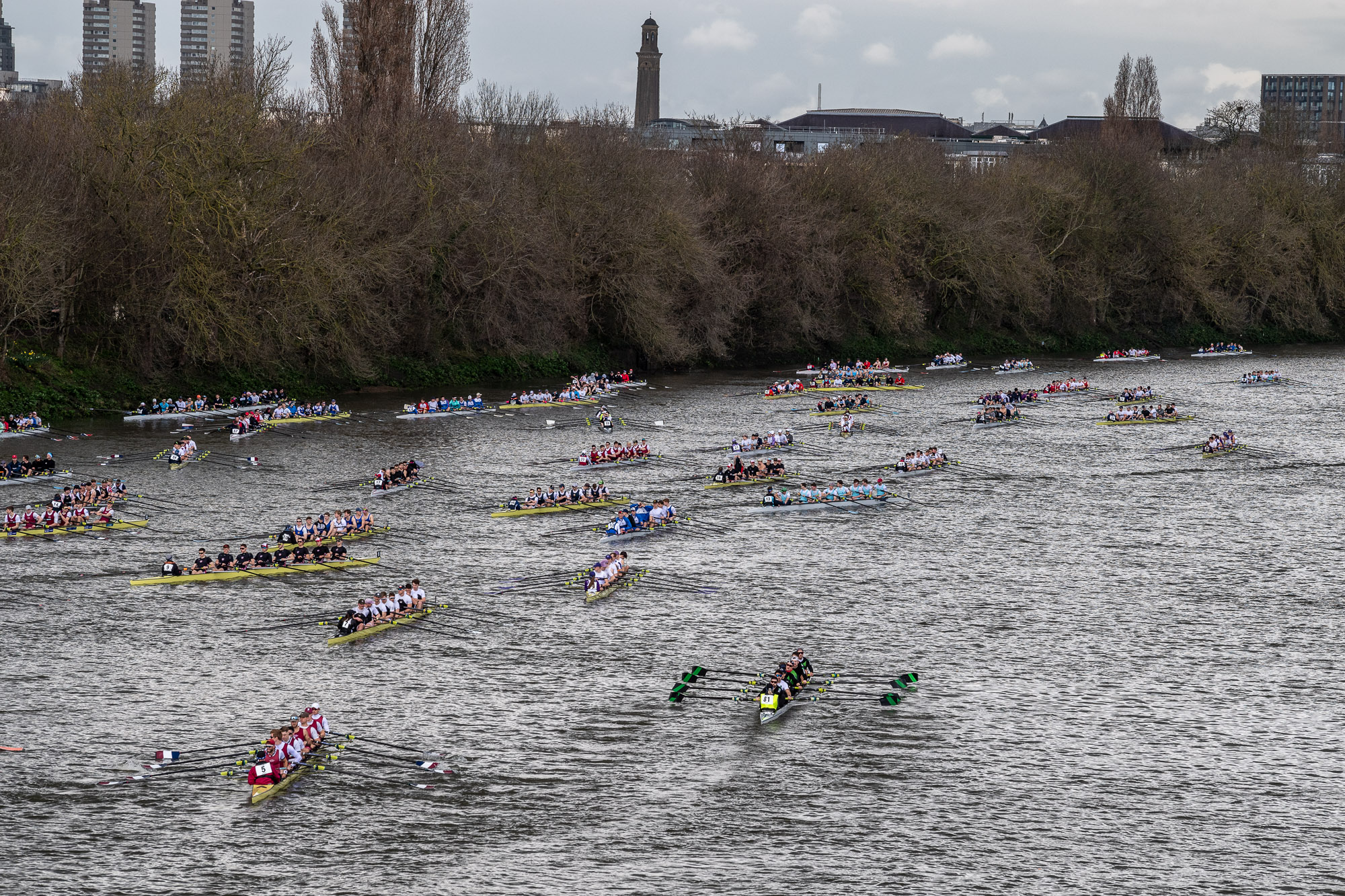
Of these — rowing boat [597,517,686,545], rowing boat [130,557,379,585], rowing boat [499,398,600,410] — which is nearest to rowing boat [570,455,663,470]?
rowing boat [597,517,686,545]

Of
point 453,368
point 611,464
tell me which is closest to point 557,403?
point 453,368

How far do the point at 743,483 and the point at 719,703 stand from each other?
2286 cm

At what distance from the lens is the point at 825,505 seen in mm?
49062

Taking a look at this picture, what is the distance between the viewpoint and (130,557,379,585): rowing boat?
37.3m

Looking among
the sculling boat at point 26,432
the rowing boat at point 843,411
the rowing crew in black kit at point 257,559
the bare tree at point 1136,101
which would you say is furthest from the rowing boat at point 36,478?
the bare tree at point 1136,101

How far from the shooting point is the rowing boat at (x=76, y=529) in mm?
41759

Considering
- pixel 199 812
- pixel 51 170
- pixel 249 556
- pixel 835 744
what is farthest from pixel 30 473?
pixel 835 744

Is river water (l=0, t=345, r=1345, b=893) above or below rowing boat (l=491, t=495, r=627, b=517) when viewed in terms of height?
below

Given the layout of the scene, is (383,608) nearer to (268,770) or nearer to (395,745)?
(395,745)

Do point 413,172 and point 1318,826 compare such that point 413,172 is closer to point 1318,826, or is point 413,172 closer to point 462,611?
point 462,611

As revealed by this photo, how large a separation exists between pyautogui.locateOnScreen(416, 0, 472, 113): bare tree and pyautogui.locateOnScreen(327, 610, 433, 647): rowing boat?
51.5 metres

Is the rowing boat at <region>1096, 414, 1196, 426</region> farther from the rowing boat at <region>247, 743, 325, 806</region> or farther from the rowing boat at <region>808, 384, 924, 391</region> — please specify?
the rowing boat at <region>247, 743, 325, 806</region>

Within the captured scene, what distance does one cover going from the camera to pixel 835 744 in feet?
91.5

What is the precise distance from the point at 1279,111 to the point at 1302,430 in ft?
242
